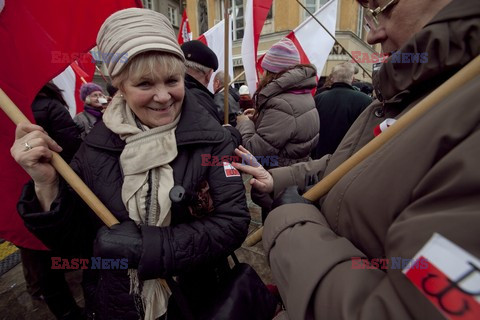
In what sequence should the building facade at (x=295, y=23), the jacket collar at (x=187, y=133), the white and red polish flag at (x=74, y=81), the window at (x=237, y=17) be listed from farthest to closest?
the window at (x=237, y=17) → the building facade at (x=295, y=23) → the white and red polish flag at (x=74, y=81) → the jacket collar at (x=187, y=133)

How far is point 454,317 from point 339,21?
16106mm

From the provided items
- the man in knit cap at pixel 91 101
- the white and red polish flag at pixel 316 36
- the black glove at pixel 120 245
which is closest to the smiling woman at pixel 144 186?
the black glove at pixel 120 245

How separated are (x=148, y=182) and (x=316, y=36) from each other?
4.00 metres

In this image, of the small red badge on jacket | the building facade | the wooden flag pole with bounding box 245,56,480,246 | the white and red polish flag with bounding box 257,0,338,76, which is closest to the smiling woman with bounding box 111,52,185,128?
the small red badge on jacket

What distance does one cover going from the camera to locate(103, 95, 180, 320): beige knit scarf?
45.1 inches

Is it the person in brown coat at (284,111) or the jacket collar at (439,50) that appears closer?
the jacket collar at (439,50)

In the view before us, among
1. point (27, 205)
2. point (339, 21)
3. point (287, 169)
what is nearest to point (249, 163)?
point (287, 169)

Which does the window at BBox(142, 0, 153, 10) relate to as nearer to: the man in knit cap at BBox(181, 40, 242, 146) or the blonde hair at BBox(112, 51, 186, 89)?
the man in knit cap at BBox(181, 40, 242, 146)

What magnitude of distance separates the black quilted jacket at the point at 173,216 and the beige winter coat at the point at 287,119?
1.10m

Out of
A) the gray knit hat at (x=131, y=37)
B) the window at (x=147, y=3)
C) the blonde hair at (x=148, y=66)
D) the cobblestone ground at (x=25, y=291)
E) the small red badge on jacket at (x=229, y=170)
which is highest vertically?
the window at (x=147, y=3)

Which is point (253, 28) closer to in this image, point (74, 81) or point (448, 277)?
point (74, 81)

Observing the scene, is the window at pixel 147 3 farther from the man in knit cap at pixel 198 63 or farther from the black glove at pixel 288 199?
the black glove at pixel 288 199

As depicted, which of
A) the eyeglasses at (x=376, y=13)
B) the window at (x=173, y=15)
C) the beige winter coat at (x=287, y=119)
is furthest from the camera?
the window at (x=173, y=15)

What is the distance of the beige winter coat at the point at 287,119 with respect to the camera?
2.33m
